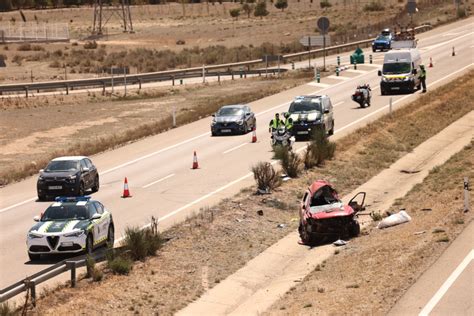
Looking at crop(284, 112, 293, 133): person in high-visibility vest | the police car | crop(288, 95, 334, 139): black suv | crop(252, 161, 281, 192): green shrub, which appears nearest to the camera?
the police car

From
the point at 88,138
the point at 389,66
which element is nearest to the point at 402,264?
the point at 88,138

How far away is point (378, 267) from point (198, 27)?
125006 mm

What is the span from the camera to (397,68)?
58906 mm

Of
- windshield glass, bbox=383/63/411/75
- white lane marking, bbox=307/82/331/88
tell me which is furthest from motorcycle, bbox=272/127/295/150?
white lane marking, bbox=307/82/331/88

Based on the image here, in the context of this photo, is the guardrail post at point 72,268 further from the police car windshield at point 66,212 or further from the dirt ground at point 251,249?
the police car windshield at point 66,212

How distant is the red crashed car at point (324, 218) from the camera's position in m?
25.3

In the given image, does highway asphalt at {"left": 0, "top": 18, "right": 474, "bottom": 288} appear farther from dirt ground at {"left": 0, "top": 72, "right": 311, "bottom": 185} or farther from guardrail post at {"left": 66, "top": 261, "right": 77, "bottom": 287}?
dirt ground at {"left": 0, "top": 72, "right": 311, "bottom": 185}

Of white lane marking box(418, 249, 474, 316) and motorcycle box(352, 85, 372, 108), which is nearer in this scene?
white lane marking box(418, 249, 474, 316)

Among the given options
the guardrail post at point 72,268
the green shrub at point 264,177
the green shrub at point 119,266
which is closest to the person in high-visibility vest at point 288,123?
the green shrub at point 264,177

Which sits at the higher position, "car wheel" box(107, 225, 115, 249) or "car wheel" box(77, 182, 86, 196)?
A: "car wheel" box(107, 225, 115, 249)

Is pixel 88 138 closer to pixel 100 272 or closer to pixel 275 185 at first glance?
pixel 275 185

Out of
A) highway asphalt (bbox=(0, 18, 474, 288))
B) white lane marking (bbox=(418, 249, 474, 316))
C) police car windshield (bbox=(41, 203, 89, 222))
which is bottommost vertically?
highway asphalt (bbox=(0, 18, 474, 288))

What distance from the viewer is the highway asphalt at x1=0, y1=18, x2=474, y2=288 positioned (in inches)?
1124

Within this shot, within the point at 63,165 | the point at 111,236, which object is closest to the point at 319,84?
the point at 63,165
